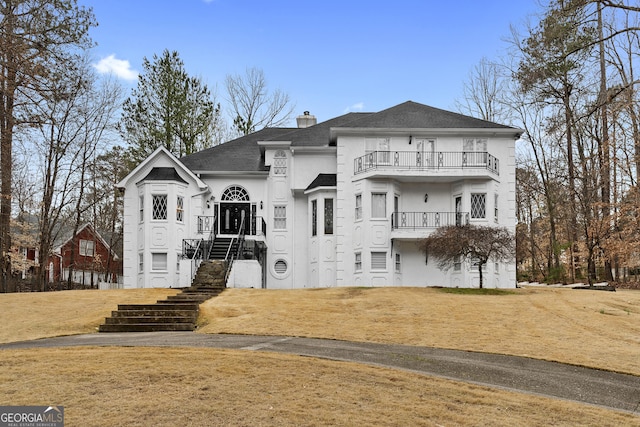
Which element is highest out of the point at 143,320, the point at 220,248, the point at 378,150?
the point at 378,150

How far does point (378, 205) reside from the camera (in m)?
29.9

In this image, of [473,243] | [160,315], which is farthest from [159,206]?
[473,243]

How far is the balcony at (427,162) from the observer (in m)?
29.5

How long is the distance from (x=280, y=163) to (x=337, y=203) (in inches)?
165

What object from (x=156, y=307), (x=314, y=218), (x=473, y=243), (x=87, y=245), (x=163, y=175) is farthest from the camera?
(x=87, y=245)

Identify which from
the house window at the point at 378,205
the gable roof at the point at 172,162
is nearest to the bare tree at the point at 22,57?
the gable roof at the point at 172,162

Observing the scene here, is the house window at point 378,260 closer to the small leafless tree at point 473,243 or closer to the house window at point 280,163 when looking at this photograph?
the small leafless tree at point 473,243

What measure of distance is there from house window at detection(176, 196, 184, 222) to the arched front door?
7.57 ft

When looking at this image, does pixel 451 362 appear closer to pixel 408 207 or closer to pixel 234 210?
pixel 408 207

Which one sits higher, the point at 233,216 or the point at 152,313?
the point at 233,216

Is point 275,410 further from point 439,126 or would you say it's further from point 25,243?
point 25,243

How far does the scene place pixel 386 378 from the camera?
10.6 meters

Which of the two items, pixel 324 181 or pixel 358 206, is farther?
pixel 324 181

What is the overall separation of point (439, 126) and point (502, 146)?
3.32m
